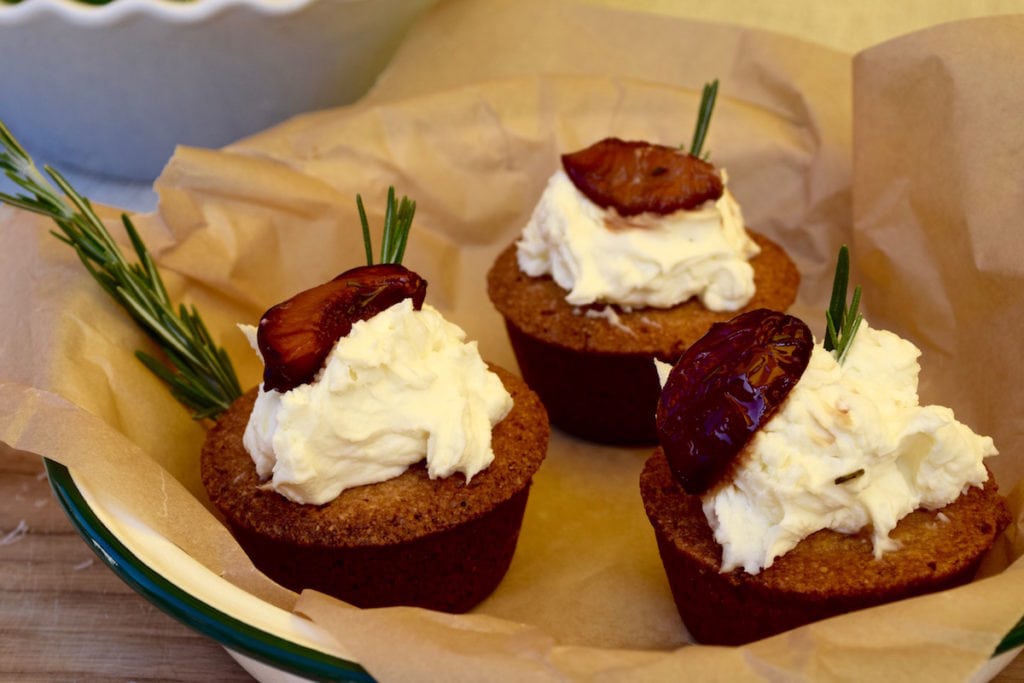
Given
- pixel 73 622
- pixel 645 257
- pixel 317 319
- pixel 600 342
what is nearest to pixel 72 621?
pixel 73 622

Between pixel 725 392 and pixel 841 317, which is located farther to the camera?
pixel 841 317

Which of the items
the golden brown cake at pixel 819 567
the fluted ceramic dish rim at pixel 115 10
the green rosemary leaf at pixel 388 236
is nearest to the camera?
the golden brown cake at pixel 819 567

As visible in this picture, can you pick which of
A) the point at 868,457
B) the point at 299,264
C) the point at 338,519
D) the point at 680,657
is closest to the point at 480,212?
the point at 299,264

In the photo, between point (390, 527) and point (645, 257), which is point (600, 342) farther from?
point (390, 527)

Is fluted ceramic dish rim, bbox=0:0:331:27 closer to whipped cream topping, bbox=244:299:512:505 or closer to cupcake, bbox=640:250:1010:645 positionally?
whipped cream topping, bbox=244:299:512:505

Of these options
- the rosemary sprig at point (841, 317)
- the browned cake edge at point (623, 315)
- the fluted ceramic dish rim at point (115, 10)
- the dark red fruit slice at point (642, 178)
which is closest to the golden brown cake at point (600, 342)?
the browned cake edge at point (623, 315)

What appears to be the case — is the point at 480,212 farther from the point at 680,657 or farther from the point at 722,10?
the point at 680,657

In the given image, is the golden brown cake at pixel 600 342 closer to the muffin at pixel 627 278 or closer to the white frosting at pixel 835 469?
the muffin at pixel 627 278
